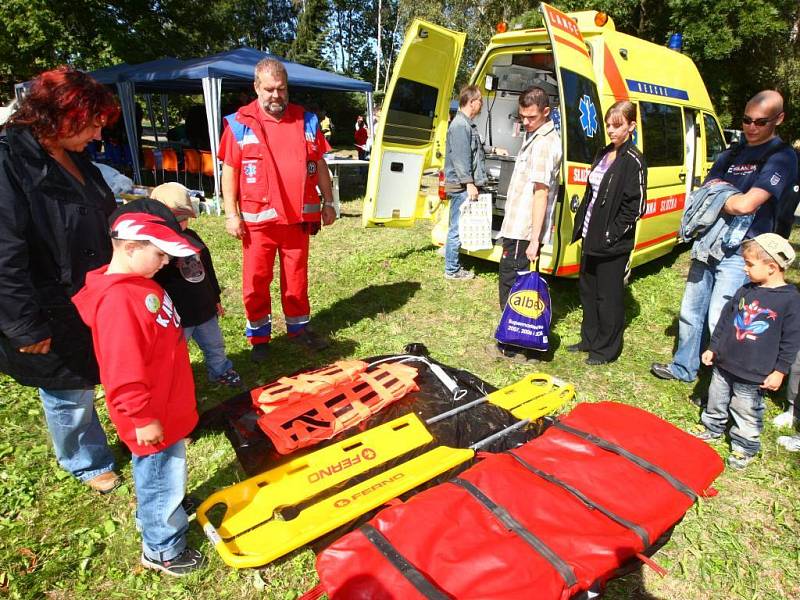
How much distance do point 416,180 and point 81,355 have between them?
422cm

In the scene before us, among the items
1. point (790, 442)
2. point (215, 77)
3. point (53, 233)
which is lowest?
point (790, 442)

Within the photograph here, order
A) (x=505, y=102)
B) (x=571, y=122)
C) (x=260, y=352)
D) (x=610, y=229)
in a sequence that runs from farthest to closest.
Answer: (x=505, y=102)
(x=571, y=122)
(x=260, y=352)
(x=610, y=229)

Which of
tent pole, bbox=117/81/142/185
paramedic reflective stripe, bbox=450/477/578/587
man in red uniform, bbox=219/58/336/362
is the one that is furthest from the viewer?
tent pole, bbox=117/81/142/185

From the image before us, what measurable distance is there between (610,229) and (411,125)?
8.82 feet

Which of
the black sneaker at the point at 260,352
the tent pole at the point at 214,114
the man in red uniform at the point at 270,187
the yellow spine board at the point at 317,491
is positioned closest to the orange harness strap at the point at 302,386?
the yellow spine board at the point at 317,491

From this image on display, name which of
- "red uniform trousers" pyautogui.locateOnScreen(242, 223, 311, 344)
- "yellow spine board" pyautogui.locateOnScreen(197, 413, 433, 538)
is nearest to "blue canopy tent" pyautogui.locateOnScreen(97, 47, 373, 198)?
"red uniform trousers" pyautogui.locateOnScreen(242, 223, 311, 344)

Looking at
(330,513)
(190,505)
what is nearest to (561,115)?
(330,513)

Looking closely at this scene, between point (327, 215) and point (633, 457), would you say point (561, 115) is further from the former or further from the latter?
point (633, 457)

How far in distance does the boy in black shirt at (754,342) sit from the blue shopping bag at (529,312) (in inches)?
45.3

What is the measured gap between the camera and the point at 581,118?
4.38m

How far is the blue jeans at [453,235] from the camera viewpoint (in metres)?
5.54

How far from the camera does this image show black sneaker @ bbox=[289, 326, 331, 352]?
4.19 meters

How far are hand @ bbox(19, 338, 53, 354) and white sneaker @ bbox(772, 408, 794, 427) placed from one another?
4505 mm

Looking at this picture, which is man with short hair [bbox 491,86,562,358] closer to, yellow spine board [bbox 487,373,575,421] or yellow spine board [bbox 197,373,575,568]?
yellow spine board [bbox 487,373,575,421]
